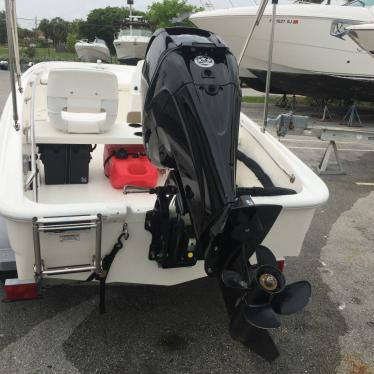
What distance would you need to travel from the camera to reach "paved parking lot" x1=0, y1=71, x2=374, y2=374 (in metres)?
1.95

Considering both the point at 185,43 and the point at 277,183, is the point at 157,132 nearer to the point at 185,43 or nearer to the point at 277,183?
the point at 185,43

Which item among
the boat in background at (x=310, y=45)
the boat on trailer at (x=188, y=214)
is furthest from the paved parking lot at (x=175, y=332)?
the boat in background at (x=310, y=45)

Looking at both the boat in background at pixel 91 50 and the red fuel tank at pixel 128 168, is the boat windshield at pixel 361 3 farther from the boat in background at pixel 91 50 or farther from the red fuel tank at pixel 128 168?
the boat in background at pixel 91 50

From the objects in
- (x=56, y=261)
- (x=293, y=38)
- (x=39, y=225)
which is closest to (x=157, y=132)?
(x=39, y=225)

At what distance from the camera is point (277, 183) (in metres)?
2.51

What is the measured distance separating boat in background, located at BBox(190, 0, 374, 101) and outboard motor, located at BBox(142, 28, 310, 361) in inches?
260

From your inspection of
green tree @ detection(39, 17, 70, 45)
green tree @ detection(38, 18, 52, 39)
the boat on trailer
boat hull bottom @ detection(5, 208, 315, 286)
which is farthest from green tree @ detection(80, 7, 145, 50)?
boat hull bottom @ detection(5, 208, 315, 286)

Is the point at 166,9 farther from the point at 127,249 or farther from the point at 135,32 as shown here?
the point at 127,249

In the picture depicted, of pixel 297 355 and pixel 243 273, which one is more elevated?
pixel 243 273

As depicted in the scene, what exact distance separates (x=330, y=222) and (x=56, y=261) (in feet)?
8.79

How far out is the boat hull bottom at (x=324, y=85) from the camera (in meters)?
8.62

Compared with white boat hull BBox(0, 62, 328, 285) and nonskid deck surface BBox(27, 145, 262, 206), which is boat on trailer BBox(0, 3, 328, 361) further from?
nonskid deck surface BBox(27, 145, 262, 206)

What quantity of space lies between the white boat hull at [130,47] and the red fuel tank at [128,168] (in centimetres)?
1423

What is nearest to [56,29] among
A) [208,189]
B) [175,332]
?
[175,332]
